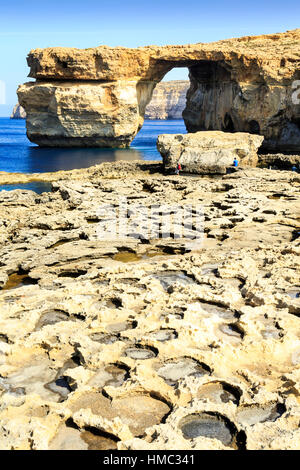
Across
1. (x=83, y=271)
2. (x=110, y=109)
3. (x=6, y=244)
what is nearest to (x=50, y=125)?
(x=110, y=109)

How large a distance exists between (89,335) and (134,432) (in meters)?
2.50

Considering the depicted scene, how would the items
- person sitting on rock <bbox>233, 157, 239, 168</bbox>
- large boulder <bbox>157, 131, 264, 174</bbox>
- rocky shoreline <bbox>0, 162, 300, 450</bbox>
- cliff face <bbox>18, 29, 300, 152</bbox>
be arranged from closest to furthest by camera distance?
rocky shoreline <bbox>0, 162, 300, 450</bbox> < person sitting on rock <bbox>233, 157, 239, 168</bbox> < large boulder <bbox>157, 131, 264, 174</bbox> < cliff face <bbox>18, 29, 300, 152</bbox>

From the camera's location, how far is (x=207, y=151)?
2867cm

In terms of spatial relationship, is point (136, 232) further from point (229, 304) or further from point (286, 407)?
point (286, 407)

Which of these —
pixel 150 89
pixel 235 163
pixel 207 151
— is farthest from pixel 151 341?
pixel 150 89

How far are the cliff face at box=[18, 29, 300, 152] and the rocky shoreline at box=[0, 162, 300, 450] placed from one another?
32.7m

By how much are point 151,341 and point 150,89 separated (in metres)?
55.7

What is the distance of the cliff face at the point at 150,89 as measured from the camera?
42938 mm

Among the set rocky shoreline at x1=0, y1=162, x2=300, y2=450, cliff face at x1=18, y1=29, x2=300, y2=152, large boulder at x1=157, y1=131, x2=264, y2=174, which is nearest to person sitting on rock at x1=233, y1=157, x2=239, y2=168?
large boulder at x1=157, y1=131, x2=264, y2=174

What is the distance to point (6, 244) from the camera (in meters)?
13.9

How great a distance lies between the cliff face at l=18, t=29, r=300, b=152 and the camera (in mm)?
42938

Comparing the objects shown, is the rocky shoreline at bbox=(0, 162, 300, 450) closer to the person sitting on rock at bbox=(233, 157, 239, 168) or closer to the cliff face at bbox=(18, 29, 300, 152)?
the person sitting on rock at bbox=(233, 157, 239, 168)

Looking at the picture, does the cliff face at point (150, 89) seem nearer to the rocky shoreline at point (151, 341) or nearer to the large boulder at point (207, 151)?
the large boulder at point (207, 151)

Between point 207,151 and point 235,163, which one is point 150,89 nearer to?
point 207,151
